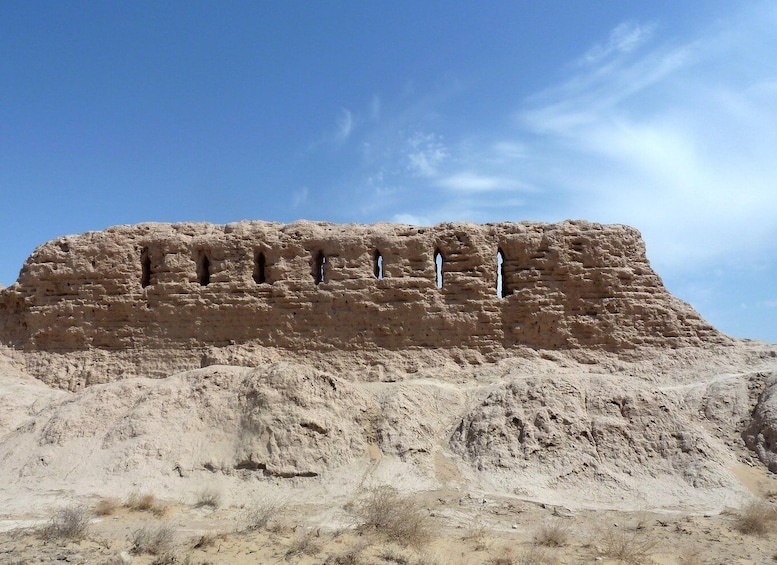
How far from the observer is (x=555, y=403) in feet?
41.3

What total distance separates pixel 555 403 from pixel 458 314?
3769 millimetres

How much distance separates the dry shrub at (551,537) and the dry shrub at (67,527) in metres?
6.59

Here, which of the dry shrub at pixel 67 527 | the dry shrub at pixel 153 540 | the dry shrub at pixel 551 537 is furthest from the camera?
the dry shrub at pixel 551 537

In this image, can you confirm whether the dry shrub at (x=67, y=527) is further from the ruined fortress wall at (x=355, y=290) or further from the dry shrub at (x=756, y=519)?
the dry shrub at (x=756, y=519)

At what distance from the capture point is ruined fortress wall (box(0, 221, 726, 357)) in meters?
15.5

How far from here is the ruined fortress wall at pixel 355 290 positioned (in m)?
15.5

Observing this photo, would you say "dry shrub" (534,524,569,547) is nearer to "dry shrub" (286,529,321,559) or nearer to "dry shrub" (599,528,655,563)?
"dry shrub" (599,528,655,563)

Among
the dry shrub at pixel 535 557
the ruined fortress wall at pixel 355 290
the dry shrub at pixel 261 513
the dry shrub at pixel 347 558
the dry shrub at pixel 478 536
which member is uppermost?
the ruined fortress wall at pixel 355 290

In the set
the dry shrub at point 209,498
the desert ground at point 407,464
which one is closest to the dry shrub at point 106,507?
the desert ground at point 407,464

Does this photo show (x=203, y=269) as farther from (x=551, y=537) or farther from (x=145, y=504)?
(x=551, y=537)

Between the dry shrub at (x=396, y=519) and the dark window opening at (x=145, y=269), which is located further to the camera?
the dark window opening at (x=145, y=269)

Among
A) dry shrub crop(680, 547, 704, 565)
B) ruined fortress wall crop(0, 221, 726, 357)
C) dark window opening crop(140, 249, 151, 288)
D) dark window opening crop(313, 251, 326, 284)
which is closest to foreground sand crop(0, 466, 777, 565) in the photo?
dry shrub crop(680, 547, 704, 565)

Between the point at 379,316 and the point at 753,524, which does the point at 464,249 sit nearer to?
the point at 379,316

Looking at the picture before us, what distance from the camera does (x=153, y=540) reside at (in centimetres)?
847
